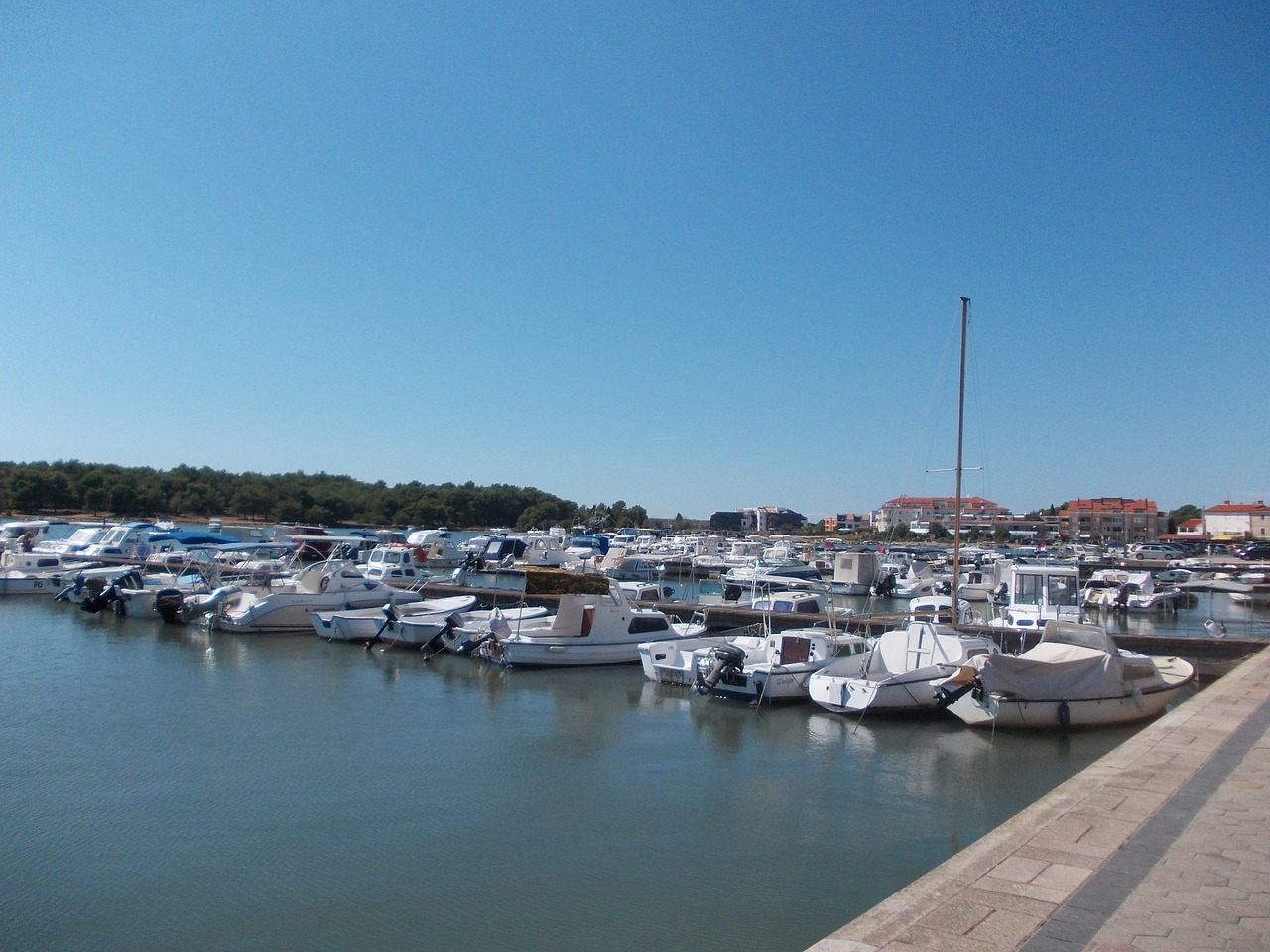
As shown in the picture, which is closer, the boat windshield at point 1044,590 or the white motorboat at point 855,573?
the boat windshield at point 1044,590

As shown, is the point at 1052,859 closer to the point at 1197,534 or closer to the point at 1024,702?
the point at 1024,702

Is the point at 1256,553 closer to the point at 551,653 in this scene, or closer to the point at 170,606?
the point at 551,653

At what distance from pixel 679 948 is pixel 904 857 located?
4360mm

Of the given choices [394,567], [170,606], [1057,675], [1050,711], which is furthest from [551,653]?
[394,567]

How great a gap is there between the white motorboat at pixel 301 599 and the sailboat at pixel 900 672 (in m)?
20.4

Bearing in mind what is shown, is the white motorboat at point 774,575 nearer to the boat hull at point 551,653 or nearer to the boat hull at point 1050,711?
the boat hull at point 551,653

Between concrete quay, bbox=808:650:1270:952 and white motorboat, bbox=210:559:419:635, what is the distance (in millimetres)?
29333

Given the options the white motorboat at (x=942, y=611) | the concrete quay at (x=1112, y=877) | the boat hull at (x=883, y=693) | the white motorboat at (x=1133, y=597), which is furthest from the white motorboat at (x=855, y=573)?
the concrete quay at (x=1112, y=877)

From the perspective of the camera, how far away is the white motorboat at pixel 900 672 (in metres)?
21.1

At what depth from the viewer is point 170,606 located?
34469 millimetres

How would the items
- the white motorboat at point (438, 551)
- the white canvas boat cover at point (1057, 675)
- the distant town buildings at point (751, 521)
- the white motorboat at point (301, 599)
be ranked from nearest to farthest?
the white canvas boat cover at point (1057, 675)
the white motorboat at point (301, 599)
the white motorboat at point (438, 551)
the distant town buildings at point (751, 521)

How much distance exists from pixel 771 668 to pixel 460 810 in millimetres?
10620

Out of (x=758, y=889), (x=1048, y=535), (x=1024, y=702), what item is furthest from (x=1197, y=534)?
(x=758, y=889)

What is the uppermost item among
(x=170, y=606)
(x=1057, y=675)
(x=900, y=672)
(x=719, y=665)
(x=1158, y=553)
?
(x=1158, y=553)
